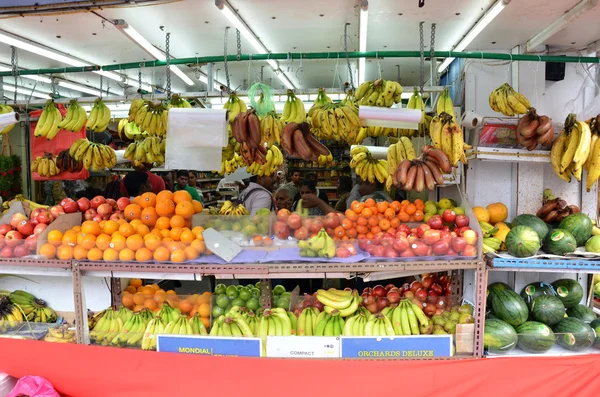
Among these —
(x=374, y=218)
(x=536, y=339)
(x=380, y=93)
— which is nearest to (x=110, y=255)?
(x=374, y=218)

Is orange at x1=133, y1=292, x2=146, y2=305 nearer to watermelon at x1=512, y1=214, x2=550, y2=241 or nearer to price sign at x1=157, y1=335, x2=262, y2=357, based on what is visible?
price sign at x1=157, y1=335, x2=262, y2=357

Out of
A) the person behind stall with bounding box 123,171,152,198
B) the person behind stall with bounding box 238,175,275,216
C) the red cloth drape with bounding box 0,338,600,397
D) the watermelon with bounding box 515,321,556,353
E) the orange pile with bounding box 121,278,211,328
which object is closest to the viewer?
the red cloth drape with bounding box 0,338,600,397

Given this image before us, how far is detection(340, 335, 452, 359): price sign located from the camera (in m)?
2.63

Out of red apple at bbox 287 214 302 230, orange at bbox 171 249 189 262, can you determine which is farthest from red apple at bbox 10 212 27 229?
red apple at bbox 287 214 302 230

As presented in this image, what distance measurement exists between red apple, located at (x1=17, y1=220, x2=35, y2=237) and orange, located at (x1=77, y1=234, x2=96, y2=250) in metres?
0.48

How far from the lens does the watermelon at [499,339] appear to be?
2.73 metres

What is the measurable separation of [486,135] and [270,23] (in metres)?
2.01

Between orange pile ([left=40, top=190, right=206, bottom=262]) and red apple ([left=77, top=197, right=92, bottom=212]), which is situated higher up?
red apple ([left=77, top=197, right=92, bottom=212])

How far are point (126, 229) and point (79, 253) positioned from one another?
313 mm

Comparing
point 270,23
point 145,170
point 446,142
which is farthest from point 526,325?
point 145,170

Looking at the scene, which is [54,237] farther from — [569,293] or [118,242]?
[569,293]

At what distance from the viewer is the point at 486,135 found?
134 inches

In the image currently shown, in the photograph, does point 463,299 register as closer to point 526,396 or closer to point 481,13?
point 526,396

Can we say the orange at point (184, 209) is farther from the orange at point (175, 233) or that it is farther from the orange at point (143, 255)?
the orange at point (143, 255)
